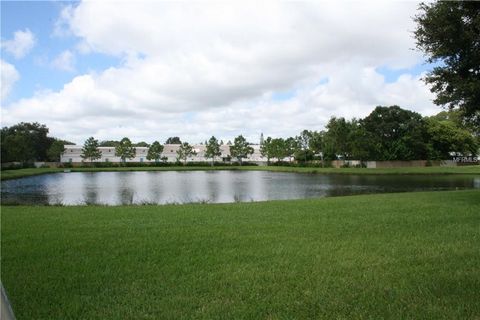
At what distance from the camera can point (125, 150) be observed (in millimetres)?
102500

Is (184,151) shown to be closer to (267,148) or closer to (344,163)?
(267,148)

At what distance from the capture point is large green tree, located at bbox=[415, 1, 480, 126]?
1429cm

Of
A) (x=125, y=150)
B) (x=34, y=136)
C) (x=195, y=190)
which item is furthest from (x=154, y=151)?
(x=195, y=190)

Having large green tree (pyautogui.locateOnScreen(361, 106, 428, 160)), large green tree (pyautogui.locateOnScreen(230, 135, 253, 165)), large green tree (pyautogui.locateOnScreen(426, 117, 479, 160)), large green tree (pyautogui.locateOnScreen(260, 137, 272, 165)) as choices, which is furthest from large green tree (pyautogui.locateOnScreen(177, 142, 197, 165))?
large green tree (pyautogui.locateOnScreen(426, 117, 479, 160))

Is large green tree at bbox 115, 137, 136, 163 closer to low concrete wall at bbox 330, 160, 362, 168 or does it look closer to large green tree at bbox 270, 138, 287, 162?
large green tree at bbox 270, 138, 287, 162

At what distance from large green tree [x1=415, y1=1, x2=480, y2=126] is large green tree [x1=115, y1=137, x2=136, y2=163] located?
9328 cm

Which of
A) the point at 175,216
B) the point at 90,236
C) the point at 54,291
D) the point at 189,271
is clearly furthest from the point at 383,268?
the point at 175,216

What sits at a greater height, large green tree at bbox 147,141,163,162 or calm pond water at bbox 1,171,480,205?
large green tree at bbox 147,141,163,162

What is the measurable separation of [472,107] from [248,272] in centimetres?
1290

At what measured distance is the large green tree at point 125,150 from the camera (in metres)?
102

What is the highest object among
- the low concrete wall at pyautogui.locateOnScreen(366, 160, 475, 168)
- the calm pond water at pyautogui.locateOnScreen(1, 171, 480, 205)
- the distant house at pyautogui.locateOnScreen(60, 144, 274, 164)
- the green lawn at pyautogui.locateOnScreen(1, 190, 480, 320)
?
the distant house at pyautogui.locateOnScreen(60, 144, 274, 164)

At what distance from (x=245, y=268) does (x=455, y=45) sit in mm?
12305

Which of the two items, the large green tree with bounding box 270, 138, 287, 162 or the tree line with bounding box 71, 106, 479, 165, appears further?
the large green tree with bounding box 270, 138, 287, 162

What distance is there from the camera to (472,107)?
1548 centimetres
